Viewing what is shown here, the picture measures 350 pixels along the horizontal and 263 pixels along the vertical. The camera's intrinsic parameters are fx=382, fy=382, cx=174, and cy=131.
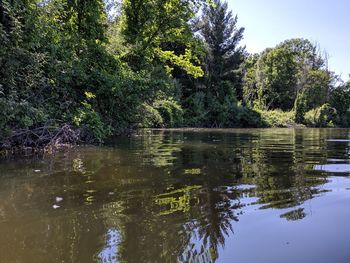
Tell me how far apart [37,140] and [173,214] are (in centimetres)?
671

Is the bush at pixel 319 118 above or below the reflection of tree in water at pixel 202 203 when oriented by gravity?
above

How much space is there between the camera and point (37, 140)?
960cm

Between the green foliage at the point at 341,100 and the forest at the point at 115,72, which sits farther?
the green foliage at the point at 341,100

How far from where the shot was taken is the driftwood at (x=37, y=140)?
9.05 metres

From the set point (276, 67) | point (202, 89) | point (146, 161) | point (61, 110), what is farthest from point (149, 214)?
point (276, 67)

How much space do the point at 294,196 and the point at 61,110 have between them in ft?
27.8

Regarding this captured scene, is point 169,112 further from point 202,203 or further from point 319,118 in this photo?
point 202,203

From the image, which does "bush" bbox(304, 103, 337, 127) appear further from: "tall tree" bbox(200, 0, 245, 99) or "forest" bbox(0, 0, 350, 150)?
"tall tree" bbox(200, 0, 245, 99)

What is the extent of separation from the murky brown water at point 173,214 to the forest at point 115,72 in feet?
11.5

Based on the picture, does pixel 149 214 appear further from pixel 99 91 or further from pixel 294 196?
pixel 99 91

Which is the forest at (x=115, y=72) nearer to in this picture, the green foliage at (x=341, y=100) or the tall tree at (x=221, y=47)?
the tall tree at (x=221, y=47)

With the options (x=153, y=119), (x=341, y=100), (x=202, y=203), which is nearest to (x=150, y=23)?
(x=153, y=119)

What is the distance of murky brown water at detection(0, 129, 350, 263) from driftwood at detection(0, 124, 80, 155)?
2431 millimetres

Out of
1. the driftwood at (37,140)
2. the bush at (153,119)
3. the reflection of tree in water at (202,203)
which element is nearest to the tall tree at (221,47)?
the bush at (153,119)
